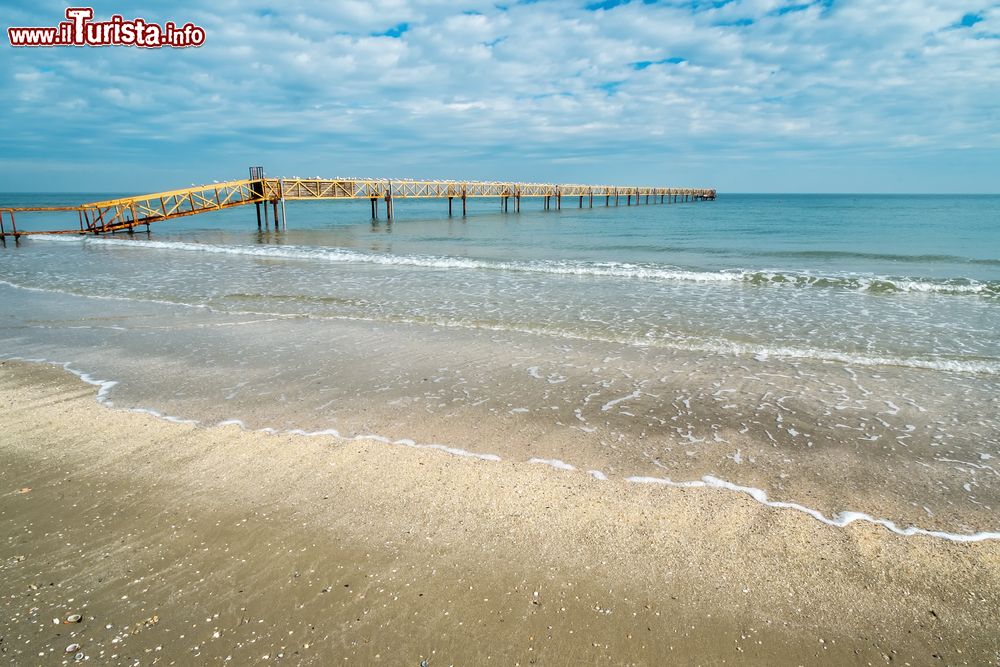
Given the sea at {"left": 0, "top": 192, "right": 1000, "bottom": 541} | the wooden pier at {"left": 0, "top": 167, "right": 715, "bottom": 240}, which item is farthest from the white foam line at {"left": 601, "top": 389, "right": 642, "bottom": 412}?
the wooden pier at {"left": 0, "top": 167, "right": 715, "bottom": 240}

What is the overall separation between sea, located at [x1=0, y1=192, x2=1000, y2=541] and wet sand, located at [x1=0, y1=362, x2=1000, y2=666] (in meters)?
0.44

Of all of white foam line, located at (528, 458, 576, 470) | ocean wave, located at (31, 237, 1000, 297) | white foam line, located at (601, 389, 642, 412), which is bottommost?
white foam line, located at (528, 458, 576, 470)

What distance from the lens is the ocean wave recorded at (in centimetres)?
1368

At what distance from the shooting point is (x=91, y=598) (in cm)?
278

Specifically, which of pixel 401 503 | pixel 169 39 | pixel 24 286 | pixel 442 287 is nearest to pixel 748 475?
pixel 401 503

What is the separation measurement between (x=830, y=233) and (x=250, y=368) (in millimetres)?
37463

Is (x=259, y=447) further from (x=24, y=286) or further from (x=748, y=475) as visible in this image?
(x=24, y=286)

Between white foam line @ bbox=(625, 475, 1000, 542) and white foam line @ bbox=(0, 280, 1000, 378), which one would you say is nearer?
white foam line @ bbox=(625, 475, 1000, 542)

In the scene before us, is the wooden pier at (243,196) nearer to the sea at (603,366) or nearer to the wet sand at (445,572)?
the sea at (603,366)

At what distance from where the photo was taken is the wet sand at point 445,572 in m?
2.53

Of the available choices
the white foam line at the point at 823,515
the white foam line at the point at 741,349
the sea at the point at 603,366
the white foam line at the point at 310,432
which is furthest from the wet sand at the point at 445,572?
the white foam line at the point at 741,349

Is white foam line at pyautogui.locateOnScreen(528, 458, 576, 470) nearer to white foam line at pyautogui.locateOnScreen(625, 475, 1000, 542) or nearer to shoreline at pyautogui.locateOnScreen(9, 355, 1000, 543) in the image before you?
shoreline at pyautogui.locateOnScreen(9, 355, 1000, 543)

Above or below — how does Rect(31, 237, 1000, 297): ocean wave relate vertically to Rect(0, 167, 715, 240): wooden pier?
below

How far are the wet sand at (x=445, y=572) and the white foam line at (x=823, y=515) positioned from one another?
0.30 feet
